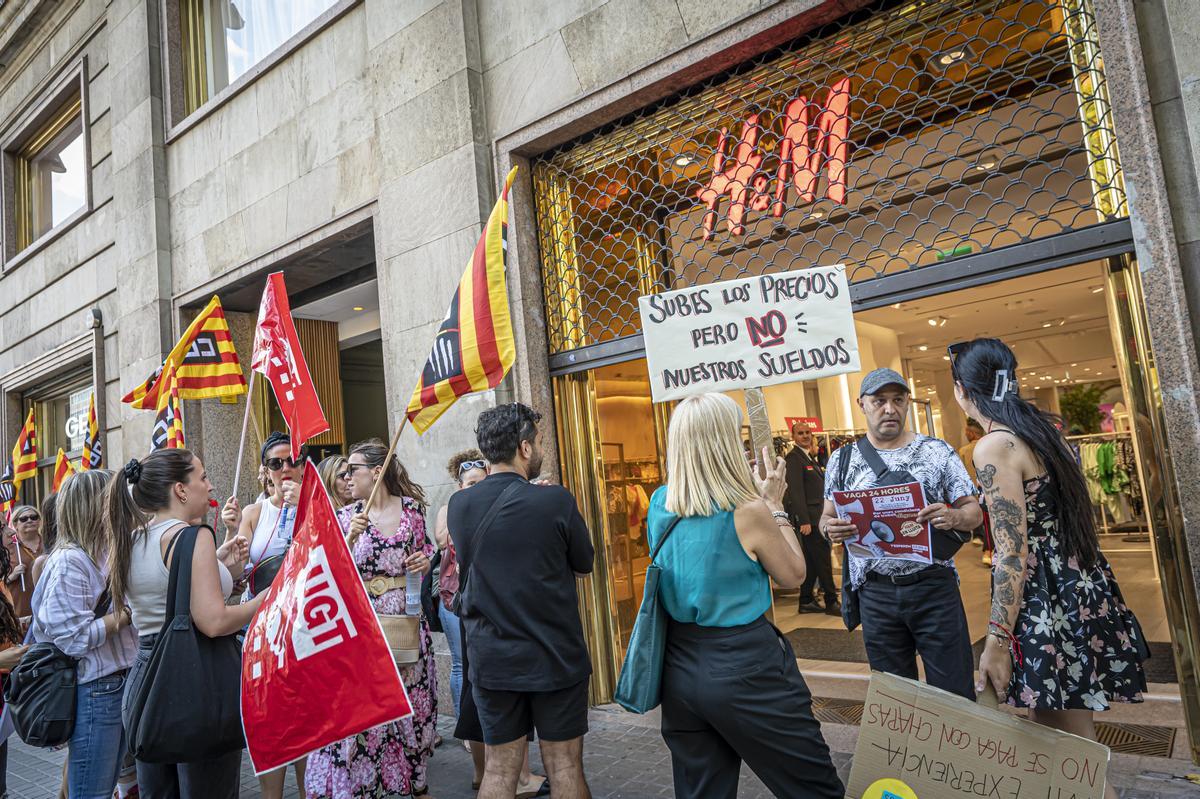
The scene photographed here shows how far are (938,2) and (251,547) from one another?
5.11 m

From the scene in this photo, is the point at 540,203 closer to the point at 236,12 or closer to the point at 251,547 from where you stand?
the point at 251,547

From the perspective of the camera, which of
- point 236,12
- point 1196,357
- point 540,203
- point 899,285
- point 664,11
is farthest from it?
point 236,12

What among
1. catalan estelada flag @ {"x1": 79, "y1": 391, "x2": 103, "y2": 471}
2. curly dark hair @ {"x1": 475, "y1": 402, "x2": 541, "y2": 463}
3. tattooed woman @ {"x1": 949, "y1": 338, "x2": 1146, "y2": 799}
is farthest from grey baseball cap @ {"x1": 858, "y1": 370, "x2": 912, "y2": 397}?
catalan estelada flag @ {"x1": 79, "y1": 391, "x2": 103, "y2": 471}

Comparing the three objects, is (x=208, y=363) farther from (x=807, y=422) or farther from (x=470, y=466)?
(x=807, y=422)

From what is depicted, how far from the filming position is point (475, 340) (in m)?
3.94

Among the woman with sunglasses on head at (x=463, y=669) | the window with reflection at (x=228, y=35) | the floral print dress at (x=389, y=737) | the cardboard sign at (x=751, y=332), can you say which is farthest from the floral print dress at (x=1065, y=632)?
the window with reflection at (x=228, y=35)

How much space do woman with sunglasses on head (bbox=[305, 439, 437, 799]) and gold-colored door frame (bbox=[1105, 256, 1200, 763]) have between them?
12.0 feet

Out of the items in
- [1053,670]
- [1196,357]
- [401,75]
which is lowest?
Result: [1053,670]

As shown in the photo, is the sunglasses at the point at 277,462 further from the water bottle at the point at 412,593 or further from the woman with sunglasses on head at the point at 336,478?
the water bottle at the point at 412,593

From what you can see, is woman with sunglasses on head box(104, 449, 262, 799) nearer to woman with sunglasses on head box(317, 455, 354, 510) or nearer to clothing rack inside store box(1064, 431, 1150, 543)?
woman with sunglasses on head box(317, 455, 354, 510)

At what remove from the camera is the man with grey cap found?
3.63m

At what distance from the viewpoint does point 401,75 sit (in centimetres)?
675

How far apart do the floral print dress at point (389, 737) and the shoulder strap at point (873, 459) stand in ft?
7.69

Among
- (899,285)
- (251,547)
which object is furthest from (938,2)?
(251,547)
